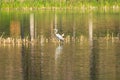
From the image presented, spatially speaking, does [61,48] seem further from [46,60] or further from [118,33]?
[118,33]

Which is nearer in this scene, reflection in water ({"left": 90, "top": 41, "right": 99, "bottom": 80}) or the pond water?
Result: reflection in water ({"left": 90, "top": 41, "right": 99, "bottom": 80})

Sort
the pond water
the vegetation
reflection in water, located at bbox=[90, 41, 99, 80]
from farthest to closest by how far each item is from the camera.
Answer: the vegetation → the pond water → reflection in water, located at bbox=[90, 41, 99, 80]

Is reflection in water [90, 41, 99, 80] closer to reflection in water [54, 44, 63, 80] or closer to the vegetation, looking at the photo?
reflection in water [54, 44, 63, 80]

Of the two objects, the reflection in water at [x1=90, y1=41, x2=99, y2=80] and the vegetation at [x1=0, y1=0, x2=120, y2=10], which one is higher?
the vegetation at [x1=0, y1=0, x2=120, y2=10]

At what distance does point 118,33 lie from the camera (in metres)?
51.1

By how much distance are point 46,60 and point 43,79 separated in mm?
5603

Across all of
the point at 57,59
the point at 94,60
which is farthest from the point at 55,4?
the point at 94,60

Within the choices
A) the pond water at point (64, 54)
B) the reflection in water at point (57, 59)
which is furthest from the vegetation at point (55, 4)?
the reflection in water at point (57, 59)

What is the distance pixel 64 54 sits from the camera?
38.2 meters

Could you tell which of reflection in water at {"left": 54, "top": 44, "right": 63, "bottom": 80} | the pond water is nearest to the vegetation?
the pond water

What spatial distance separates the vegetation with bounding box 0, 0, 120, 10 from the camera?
278ft

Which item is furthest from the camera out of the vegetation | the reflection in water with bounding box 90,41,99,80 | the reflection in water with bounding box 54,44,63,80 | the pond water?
the vegetation

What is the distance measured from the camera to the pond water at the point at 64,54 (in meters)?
31.9

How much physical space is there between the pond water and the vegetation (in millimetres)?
22602
